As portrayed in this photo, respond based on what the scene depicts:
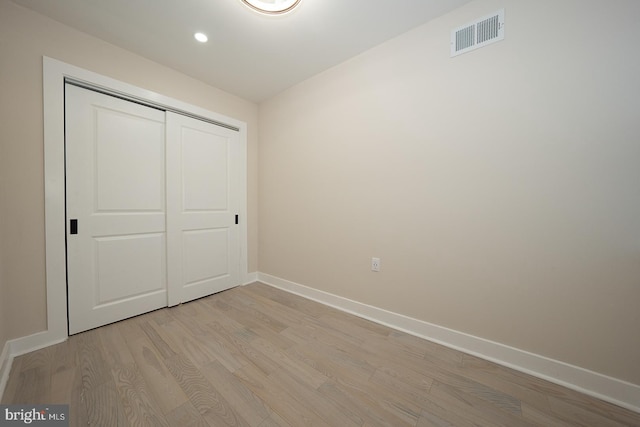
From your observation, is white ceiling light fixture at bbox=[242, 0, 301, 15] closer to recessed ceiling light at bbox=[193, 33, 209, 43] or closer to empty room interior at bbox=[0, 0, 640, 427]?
empty room interior at bbox=[0, 0, 640, 427]

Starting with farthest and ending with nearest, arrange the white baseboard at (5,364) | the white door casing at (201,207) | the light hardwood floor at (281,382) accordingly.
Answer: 1. the white door casing at (201,207)
2. the white baseboard at (5,364)
3. the light hardwood floor at (281,382)

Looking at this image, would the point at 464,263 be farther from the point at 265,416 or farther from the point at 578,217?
the point at 265,416

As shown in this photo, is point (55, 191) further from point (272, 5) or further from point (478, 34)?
point (478, 34)

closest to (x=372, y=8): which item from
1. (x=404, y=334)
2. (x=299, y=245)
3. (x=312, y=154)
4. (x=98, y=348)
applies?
(x=312, y=154)

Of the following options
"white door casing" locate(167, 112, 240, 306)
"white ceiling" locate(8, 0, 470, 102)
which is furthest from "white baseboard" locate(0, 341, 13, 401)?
"white ceiling" locate(8, 0, 470, 102)

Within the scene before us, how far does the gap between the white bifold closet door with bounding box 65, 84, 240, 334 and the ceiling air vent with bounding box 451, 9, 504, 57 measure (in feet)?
8.08

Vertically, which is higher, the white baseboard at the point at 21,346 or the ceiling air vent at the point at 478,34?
the ceiling air vent at the point at 478,34

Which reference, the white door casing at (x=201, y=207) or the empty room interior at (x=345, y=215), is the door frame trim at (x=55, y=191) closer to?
the empty room interior at (x=345, y=215)

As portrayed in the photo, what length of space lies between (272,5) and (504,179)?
6.50 feet

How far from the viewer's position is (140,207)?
204 centimetres

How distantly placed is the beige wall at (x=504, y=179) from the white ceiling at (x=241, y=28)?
19 centimetres

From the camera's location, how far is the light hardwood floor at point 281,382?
1.06 meters

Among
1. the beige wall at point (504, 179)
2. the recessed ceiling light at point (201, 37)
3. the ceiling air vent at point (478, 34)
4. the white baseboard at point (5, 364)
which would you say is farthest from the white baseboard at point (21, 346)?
the ceiling air vent at point (478, 34)

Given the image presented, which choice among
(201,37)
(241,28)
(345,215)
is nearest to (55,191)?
(201,37)
